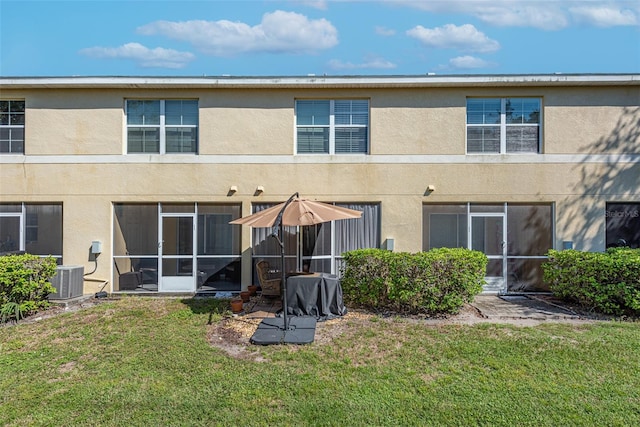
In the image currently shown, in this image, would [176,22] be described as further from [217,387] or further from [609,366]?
[609,366]

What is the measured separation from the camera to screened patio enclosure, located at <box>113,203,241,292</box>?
10461mm

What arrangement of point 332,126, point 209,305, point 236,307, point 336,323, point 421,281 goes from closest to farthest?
point 336,323, point 421,281, point 236,307, point 209,305, point 332,126

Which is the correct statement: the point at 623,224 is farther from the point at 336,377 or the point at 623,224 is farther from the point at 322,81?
the point at 336,377

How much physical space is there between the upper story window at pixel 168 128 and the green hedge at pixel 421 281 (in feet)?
19.3

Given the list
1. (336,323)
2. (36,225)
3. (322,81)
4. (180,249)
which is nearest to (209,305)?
(180,249)

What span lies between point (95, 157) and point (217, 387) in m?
8.10

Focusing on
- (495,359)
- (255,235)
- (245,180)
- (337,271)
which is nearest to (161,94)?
(245,180)

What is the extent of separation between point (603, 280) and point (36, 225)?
13.9 m

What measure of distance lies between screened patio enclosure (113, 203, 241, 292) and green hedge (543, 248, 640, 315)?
26.4 ft

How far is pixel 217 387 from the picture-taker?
5023 mm

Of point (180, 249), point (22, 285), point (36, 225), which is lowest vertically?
point (22, 285)

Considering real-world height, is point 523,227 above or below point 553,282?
above

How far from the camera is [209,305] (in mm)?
8906

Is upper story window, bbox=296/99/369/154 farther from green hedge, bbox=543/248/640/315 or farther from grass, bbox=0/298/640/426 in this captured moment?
green hedge, bbox=543/248/640/315
